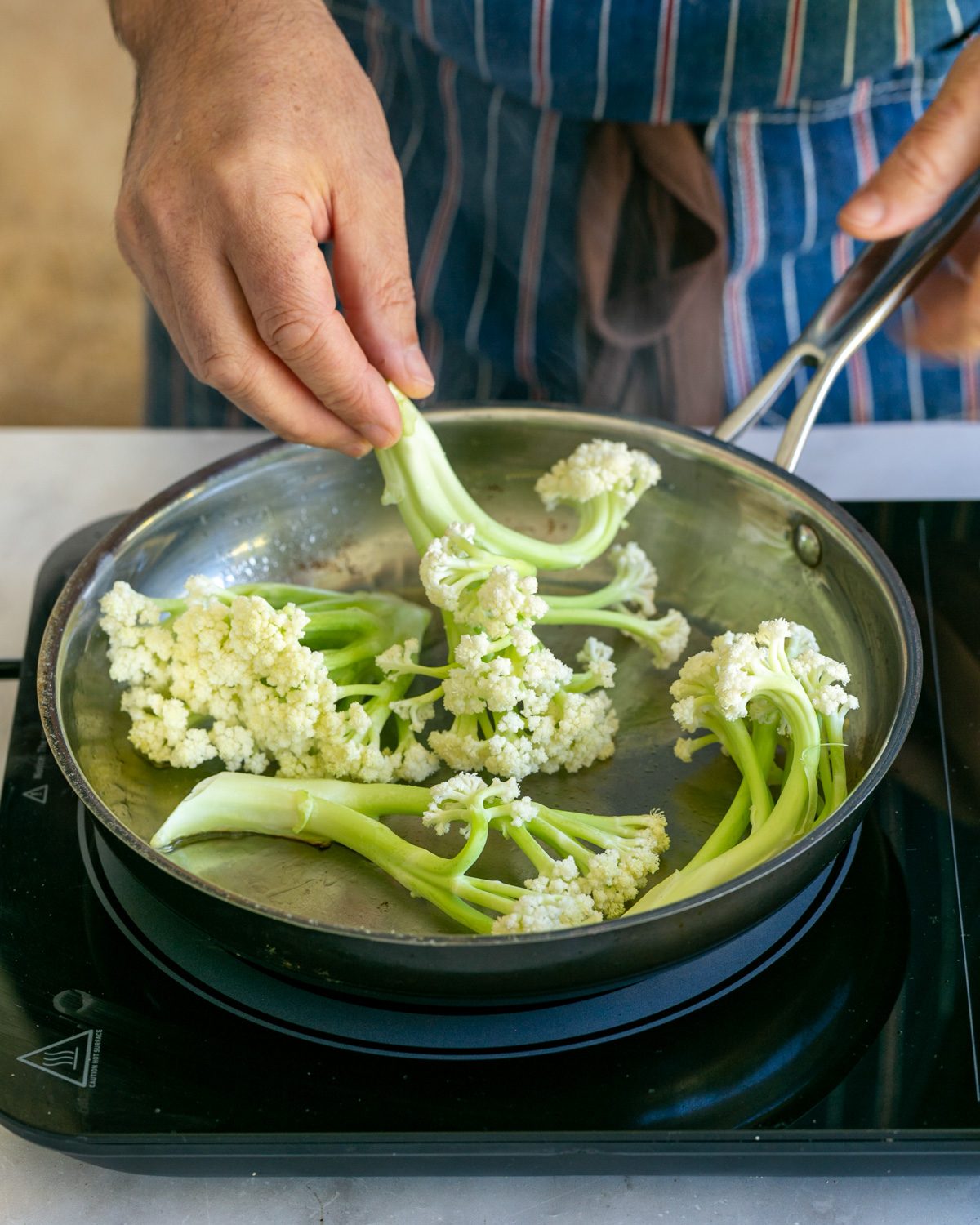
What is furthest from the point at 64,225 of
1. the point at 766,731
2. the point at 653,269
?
the point at 766,731

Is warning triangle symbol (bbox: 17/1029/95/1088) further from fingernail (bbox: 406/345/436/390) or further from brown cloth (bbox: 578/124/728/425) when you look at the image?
brown cloth (bbox: 578/124/728/425)

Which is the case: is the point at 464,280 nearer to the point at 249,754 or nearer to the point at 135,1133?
the point at 249,754

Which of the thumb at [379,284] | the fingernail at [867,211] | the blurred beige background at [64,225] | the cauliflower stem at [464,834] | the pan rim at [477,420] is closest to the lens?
the pan rim at [477,420]

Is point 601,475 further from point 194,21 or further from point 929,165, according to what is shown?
point 194,21

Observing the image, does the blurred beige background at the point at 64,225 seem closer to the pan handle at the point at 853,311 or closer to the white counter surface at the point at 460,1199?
the pan handle at the point at 853,311

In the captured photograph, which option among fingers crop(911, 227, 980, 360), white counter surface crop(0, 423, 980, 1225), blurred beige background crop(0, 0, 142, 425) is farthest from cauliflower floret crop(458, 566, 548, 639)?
blurred beige background crop(0, 0, 142, 425)

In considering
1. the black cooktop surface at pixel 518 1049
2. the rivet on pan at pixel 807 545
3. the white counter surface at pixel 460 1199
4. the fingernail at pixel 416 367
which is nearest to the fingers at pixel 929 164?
the rivet on pan at pixel 807 545

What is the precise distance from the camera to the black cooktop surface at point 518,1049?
A: 0.62 metres

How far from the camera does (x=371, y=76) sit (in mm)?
1209

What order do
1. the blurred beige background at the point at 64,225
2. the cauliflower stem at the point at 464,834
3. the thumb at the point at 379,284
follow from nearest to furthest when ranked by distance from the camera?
the cauliflower stem at the point at 464,834 → the thumb at the point at 379,284 → the blurred beige background at the point at 64,225

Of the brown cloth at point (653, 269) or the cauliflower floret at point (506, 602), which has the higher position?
the brown cloth at point (653, 269)

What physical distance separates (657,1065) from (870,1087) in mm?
105

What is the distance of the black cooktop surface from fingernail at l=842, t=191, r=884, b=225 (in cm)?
42

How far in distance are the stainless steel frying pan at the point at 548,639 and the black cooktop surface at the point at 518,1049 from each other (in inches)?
1.5
